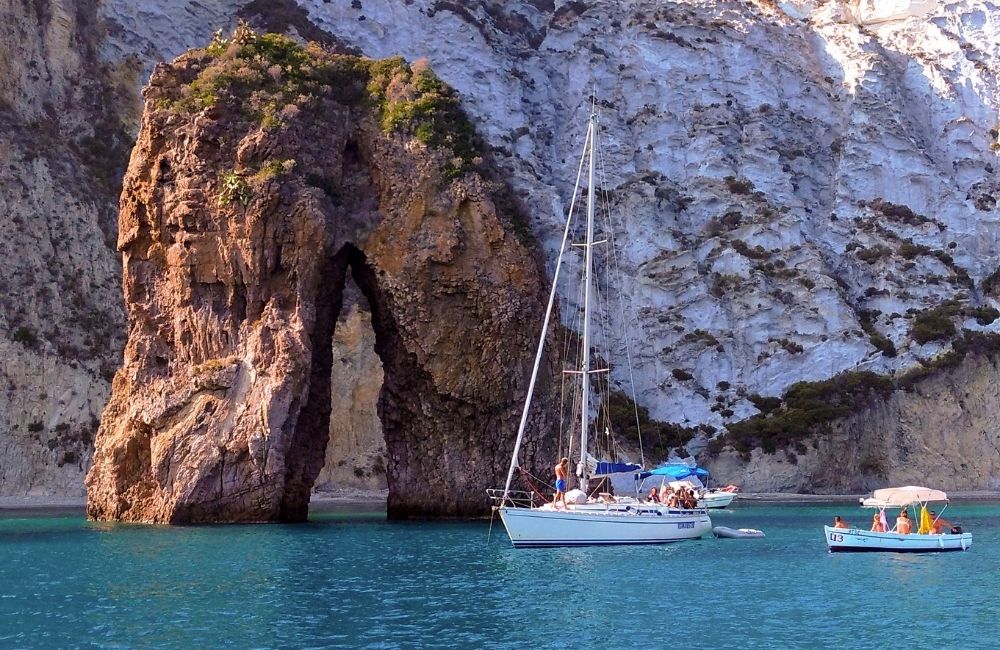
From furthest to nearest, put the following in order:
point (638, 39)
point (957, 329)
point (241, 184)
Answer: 1. point (638, 39)
2. point (957, 329)
3. point (241, 184)

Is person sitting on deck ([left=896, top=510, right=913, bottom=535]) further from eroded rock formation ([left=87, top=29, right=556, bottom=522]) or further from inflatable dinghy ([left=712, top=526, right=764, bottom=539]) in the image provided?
eroded rock formation ([left=87, top=29, right=556, bottom=522])

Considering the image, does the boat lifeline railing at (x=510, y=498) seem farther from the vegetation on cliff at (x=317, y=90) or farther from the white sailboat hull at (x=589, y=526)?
the vegetation on cliff at (x=317, y=90)

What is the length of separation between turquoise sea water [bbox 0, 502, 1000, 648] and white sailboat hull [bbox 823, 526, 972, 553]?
623 millimetres

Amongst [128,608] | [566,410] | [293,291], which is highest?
[293,291]

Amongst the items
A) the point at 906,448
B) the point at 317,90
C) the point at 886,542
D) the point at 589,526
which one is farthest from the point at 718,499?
the point at 317,90

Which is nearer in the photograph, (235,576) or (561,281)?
(235,576)

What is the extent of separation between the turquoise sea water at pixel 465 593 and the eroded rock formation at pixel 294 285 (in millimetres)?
5037

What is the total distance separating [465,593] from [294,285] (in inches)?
831

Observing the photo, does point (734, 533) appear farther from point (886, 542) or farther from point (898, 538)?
point (898, 538)

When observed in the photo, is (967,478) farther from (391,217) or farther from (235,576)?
(235,576)

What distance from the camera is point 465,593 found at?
2495cm

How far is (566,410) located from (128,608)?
29.1 meters

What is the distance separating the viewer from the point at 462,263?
4612 cm

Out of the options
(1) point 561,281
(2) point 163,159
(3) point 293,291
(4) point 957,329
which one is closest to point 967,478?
(4) point 957,329
